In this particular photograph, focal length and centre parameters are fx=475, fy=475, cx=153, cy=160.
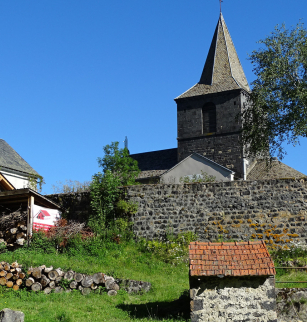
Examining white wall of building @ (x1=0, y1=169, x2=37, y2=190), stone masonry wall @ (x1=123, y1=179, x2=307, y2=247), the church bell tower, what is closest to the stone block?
stone masonry wall @ (x1=123, y1=179, x2=307, y2=247)

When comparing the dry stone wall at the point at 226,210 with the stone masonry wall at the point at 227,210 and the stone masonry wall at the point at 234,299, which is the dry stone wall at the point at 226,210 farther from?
the stone masonry wall at the point at 234,299

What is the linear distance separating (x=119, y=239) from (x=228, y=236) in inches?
152

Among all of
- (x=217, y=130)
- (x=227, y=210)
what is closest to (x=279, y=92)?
(x=227, y=210)

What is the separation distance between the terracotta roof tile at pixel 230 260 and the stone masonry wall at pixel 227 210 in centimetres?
690

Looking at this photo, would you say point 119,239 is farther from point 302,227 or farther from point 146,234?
point 302,227

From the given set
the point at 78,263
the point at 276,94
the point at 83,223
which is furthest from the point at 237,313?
the point at 276,94

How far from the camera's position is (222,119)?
35.1 metres

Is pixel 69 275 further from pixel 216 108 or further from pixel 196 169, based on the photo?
pixel 216 108

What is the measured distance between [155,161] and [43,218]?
1954cm

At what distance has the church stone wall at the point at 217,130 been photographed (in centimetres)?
3406

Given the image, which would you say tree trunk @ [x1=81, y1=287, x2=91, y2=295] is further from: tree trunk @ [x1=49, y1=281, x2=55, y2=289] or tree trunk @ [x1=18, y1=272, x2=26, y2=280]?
tree trunk @ [x1=18, y1=272, x2=26, y2=280]

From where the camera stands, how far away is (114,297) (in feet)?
40.2

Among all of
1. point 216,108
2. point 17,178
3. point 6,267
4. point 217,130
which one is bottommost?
point 6,267

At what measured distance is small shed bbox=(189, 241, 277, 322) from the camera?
9.11 meters
